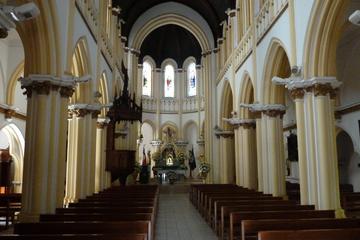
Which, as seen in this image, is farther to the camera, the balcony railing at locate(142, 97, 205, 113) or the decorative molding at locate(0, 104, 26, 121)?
the balcony railing at locate(142, 97, 205, 113)

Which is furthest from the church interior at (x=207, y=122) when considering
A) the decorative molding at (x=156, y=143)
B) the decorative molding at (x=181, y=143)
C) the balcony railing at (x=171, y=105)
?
the balcony railing at (x=171, y=105)

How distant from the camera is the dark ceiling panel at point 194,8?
78.9 feet

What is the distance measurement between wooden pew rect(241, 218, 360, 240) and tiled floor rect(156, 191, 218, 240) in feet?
11.6

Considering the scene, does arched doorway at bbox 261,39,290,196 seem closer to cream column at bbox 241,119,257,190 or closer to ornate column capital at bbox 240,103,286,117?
ornate column capital at bbox 240,103,286,117

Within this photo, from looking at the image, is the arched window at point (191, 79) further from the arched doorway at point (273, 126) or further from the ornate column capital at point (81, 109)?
the ornate column capital at point (81, 109)

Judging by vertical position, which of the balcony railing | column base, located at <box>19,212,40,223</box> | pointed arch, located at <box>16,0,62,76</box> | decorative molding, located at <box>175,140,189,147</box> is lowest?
column base, located at <box>19,212,40,223</box>

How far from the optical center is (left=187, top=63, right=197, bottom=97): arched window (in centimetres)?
3519

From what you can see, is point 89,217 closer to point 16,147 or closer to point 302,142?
point 302,142

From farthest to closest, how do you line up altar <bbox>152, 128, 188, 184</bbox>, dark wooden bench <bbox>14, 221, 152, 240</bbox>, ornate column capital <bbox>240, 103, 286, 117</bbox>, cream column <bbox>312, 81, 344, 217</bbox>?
1. altar <bbox>152, 128, 188, 184</bbox>
2. ornate column capital <bbox>240, 103, 286, 117</bbox>
3. cream column <bbox>312, 81, 344, 217</bbox>
4. dark wooden bench <bbox>14, 221, 152, 240</bbox>

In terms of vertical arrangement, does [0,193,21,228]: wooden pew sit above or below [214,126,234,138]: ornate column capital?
below

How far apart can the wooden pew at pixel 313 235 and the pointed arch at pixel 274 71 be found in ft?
29.8

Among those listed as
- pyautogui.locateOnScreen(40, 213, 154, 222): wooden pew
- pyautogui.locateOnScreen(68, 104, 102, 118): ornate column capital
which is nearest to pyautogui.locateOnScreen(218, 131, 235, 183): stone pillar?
pyautogui.locateOnScreen(68, 104, 102, 118): ornate column capital

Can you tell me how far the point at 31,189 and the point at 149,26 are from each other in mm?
20986

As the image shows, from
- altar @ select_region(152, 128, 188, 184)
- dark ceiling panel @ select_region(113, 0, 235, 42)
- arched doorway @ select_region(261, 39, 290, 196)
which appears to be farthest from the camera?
altar @ select_region(152, 128, 188, 184)
